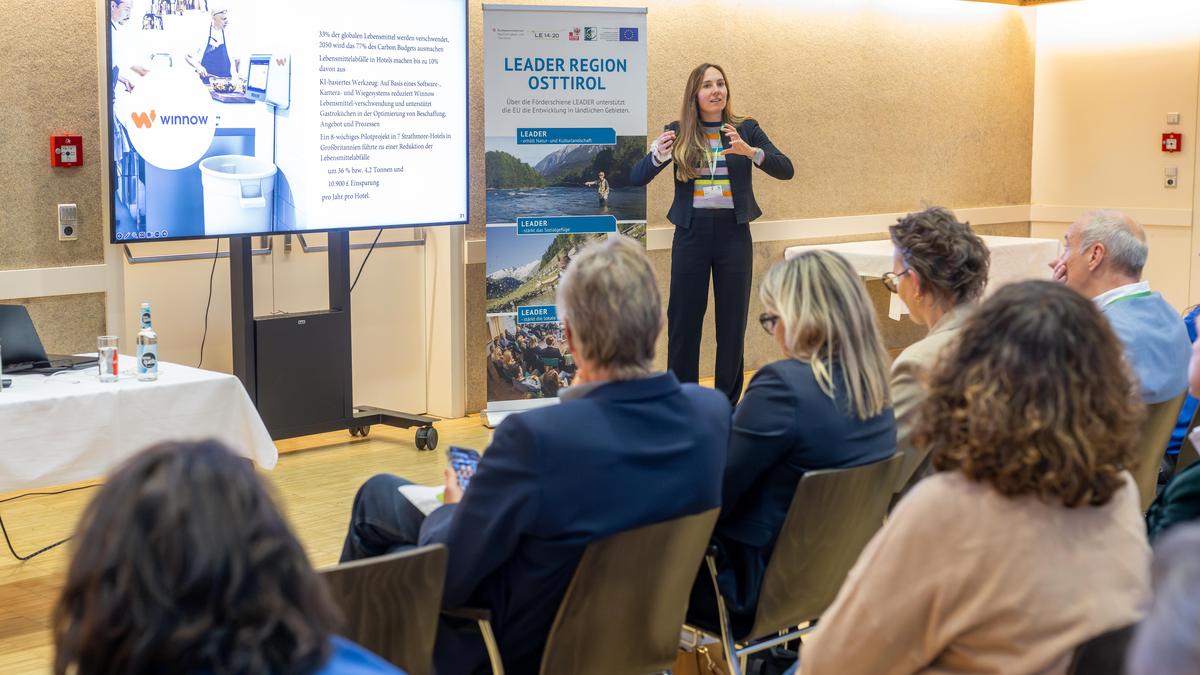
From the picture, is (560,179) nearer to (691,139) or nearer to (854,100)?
(691,139)

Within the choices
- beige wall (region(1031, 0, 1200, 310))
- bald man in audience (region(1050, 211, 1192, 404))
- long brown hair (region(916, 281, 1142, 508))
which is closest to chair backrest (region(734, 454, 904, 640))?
long brown hair (region(916, 281, 1142, 508))

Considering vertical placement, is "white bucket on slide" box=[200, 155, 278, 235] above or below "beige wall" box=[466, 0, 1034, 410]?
below

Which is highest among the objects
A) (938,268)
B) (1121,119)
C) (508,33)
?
(508,33)

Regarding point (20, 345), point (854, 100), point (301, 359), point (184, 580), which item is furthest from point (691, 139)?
point (184, 580)

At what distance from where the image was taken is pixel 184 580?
3.40ft

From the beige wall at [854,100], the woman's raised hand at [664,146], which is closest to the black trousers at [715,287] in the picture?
the woman's raised hand at [664,146]

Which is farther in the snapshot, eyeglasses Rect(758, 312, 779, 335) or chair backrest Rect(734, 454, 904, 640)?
eyeglasses Rect(758, 312, 779, 335)

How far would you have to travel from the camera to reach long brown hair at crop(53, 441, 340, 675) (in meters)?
1.04

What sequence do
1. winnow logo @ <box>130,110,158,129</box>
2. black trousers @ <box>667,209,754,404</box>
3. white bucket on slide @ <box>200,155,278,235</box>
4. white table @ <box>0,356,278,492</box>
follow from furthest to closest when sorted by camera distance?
black trousers @ <box>667,209,754,404</box>, white bucket on slide @ <box>200,155,278,235</box>, winnow logo @ <box>130,110,158,129</box>, white table @ <box>0,356,278,492</box>

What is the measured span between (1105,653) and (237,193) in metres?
4.48

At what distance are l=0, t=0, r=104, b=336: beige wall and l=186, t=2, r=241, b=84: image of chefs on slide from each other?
0.59m

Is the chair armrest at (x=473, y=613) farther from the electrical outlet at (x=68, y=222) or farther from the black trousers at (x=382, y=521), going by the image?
the electrical outlet at (x=68, y=222)

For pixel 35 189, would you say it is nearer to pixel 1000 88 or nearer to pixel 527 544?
pixel 527 544

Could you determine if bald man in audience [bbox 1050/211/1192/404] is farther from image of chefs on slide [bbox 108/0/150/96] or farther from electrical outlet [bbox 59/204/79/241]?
electrical outlet [bbox 59/204/79/241]
